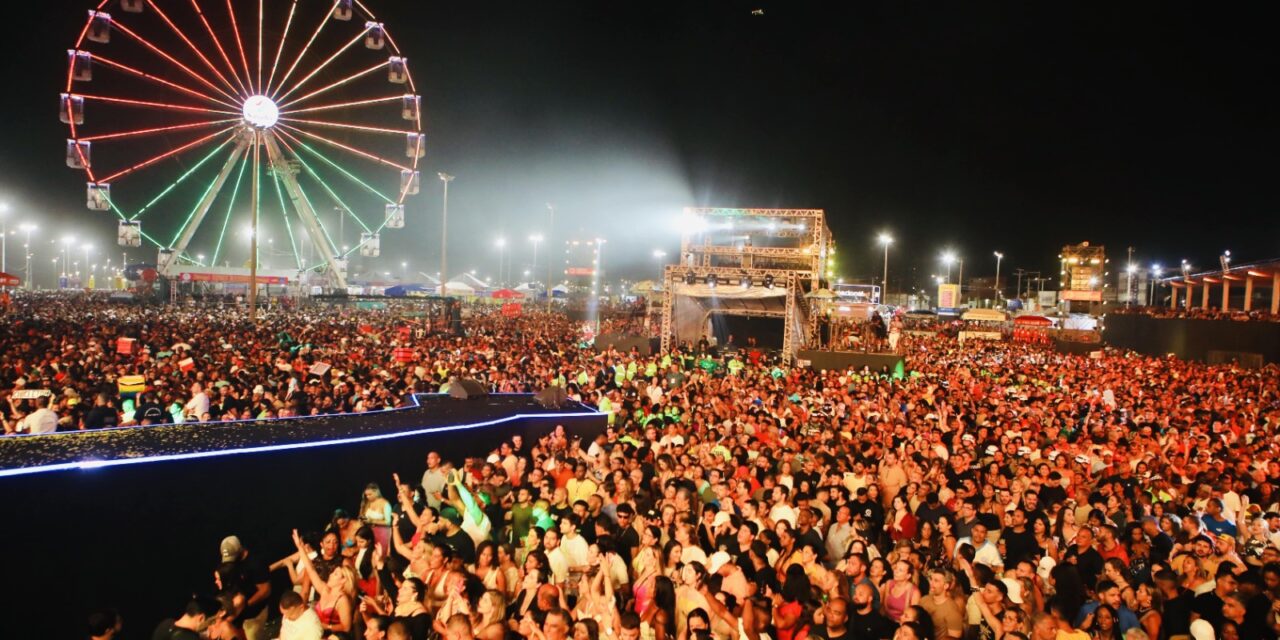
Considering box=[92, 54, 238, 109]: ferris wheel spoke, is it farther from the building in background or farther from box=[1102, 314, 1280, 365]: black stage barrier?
the building in background

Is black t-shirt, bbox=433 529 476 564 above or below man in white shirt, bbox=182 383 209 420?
below

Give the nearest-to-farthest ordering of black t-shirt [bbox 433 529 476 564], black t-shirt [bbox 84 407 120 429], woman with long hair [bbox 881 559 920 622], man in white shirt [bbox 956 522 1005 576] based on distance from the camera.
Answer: woman with long hair [bbox 881 559 920 622]
black t-shirt [bbox 433 529 476 564]
man in white shirt [bbox 956 522 1005 576]
black t-shirt [bbox 84 407 120 429]

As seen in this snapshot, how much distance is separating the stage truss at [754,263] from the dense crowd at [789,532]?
10330 millimetres

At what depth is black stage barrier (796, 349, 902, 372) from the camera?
20.2m

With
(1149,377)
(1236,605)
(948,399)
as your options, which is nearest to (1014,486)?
(1236,605)

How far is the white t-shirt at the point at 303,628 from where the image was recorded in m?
4.31

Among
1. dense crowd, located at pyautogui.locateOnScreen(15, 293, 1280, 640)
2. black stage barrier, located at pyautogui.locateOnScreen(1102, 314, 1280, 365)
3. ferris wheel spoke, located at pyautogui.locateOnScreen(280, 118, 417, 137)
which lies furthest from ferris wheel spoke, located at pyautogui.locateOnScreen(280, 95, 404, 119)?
black stage barrier, located at pyautogui.locateOnScreen(1102, 314, 1280, 365)

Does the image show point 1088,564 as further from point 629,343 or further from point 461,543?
point 629,343

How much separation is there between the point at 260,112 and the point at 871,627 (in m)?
26.9

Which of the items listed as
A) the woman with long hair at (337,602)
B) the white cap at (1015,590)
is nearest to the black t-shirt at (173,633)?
the woman with long hair at (337,602)

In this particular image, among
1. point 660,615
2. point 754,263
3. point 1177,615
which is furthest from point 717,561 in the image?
point 754,263

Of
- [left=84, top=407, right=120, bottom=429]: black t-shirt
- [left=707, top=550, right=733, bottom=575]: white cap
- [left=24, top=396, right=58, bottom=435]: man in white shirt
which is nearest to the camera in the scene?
[left=707, top=550, right=733, bottom=575]: white cap

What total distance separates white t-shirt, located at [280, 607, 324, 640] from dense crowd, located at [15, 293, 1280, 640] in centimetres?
1

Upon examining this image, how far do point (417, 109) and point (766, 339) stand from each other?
15361 millimetres
